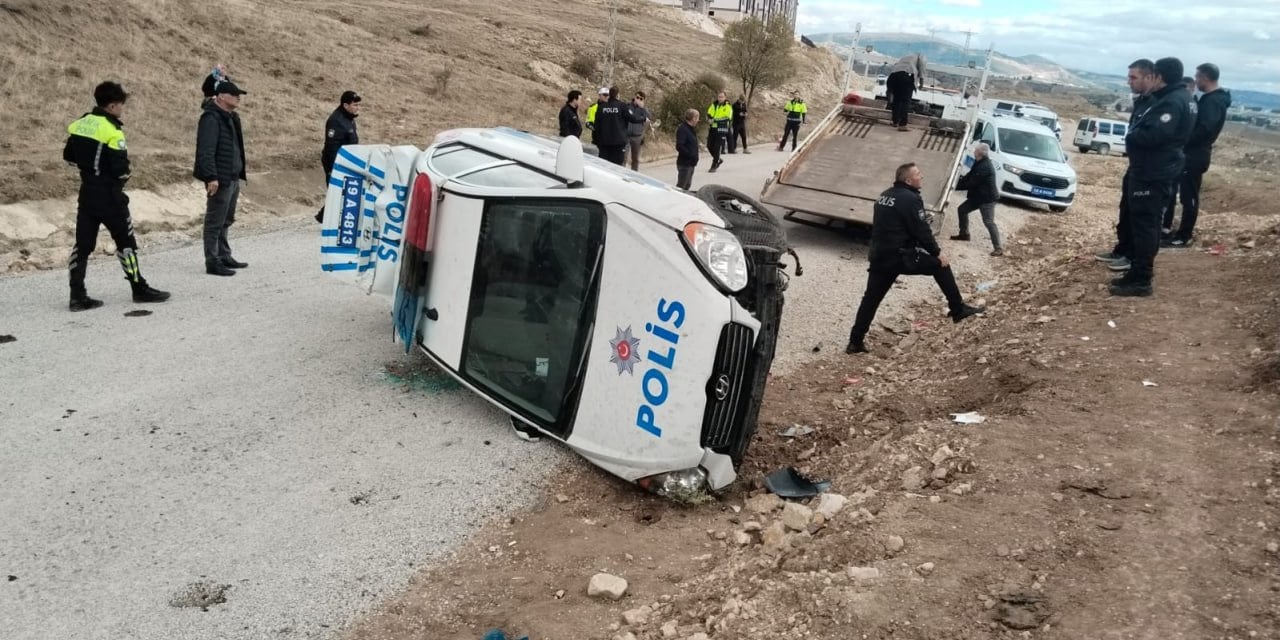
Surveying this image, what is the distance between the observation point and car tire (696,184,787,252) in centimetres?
441

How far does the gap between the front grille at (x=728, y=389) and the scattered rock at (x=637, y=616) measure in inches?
39.9

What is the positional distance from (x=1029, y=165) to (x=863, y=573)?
15121 millimetres

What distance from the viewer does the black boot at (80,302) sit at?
6715 millimetres

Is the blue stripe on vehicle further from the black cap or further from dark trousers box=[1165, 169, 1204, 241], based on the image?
dark trousers box=[1165, 169, 1204, 241]

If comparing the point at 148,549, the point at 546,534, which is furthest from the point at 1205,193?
the point at 148,549

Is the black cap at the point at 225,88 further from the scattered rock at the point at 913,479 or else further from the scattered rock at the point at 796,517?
the scattered rock at the point at 913,479

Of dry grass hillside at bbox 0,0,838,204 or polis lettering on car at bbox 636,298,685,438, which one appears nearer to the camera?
polis lettering on car at bbox 636,298,685,438

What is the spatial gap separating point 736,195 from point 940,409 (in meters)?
2.10

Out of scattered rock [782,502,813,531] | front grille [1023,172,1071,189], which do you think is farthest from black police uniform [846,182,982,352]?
front grille [1023,172,1071,189]

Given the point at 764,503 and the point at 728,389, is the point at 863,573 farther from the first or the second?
the point at 728,389

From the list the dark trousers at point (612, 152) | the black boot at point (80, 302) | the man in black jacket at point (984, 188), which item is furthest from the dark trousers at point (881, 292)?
the dark trousers at point (612, 152)

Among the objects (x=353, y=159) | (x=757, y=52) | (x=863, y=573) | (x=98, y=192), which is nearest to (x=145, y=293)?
(x=98, y=192)

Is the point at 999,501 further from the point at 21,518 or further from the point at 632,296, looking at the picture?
the point at 21,518

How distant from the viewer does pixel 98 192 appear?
665 cm
